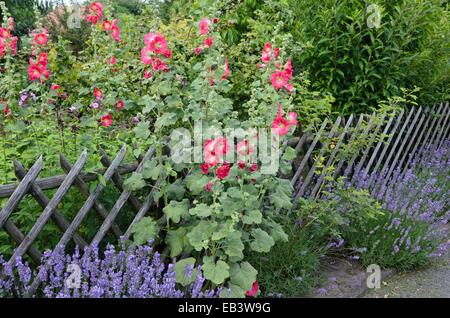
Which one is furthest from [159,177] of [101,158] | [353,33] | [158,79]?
[353,33]

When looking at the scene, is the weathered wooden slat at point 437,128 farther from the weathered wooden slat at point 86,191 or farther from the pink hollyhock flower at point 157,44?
the weathered wooden slat at point 86,191

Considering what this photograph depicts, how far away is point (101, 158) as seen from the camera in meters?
2.70

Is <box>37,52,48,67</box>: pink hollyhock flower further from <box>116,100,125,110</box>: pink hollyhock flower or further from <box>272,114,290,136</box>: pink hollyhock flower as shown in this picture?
<box>272,114,290,136</box>: pink hollyhock flower

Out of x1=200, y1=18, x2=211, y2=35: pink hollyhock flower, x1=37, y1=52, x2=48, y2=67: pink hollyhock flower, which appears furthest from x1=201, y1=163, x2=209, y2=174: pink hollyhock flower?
x1=37, y1=52, x2=48, y2=67: pink hollyhock flower

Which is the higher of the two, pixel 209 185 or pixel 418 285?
pixel 209 185

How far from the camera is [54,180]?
2.51 metres

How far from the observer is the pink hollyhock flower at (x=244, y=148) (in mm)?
2506

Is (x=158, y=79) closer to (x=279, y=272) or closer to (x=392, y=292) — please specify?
(x=279, y=272)

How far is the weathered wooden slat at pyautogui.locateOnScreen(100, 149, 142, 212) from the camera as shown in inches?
106

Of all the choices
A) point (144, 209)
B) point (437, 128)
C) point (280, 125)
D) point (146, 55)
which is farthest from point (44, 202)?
point (437, 128)

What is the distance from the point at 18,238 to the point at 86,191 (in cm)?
41

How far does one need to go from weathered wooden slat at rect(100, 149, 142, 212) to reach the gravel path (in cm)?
161

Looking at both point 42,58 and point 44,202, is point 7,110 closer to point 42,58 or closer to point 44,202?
point 42,58

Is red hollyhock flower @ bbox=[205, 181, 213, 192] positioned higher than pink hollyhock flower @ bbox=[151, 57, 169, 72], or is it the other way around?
pink hollyhock flower @ bbox=[151, 57, 169, 72]
